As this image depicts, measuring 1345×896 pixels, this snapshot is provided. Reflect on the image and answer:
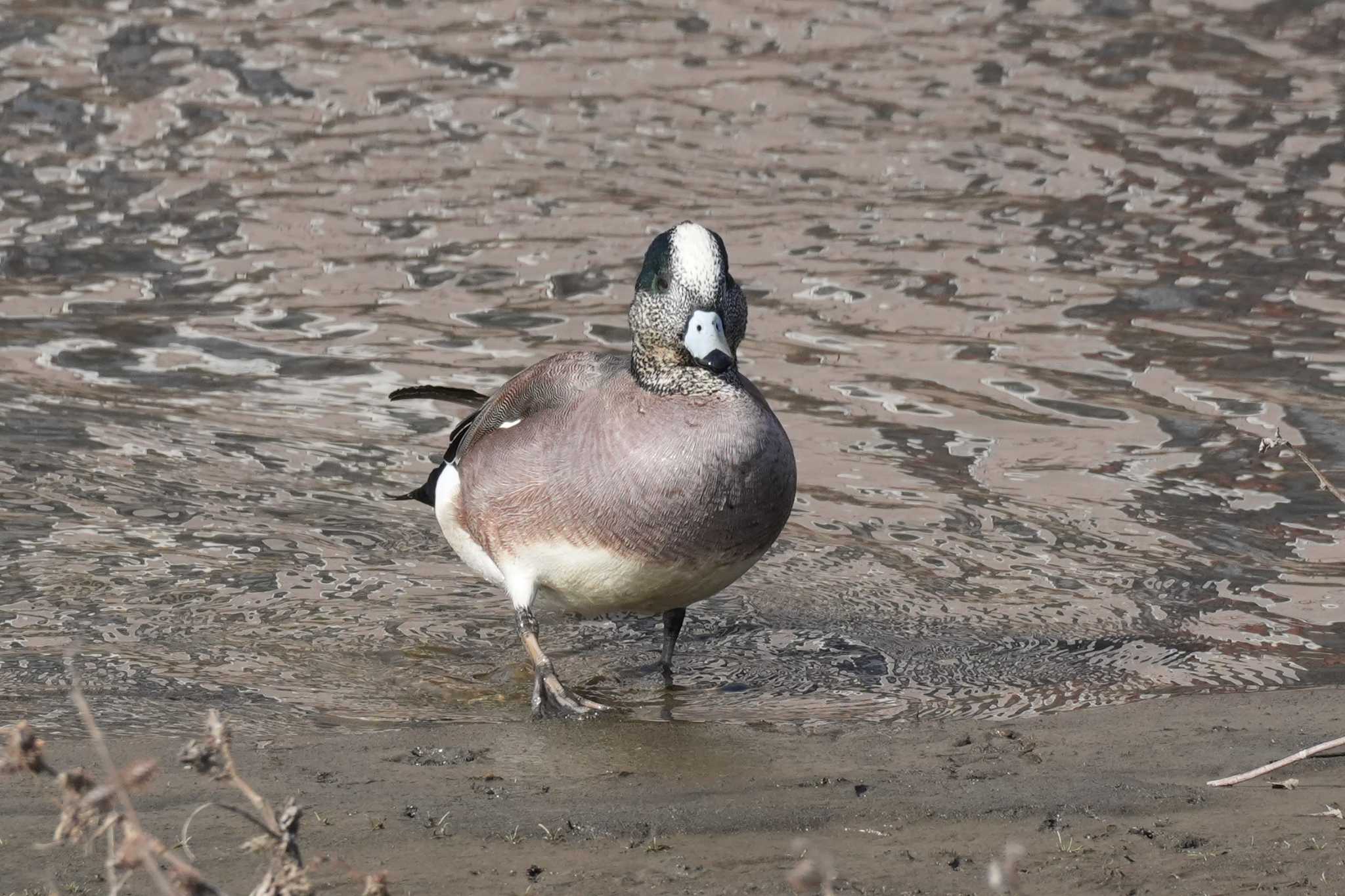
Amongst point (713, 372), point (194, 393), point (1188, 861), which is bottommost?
point (194, 393)

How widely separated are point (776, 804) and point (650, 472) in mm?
1077

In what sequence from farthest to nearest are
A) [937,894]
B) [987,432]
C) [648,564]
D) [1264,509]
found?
[987,432] < [1264,509] < [648,564] < [937,894]

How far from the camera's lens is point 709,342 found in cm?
525

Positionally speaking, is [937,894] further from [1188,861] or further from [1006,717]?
[1006,717]

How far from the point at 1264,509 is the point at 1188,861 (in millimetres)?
3571

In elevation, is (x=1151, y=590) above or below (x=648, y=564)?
below

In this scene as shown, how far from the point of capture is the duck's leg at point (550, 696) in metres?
5.59

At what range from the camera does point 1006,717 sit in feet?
18.1

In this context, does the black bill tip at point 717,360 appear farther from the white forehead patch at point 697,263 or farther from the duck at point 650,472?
the white forehead patch at point 697,263

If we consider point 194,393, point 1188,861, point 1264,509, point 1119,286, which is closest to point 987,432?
point 1264,509

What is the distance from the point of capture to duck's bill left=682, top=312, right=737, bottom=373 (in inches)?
206

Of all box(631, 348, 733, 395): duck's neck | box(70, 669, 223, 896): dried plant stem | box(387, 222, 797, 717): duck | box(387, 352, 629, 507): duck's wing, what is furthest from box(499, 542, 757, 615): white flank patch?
box(70, 669, 223, 896): dried plant stem

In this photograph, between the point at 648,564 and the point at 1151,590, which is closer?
the point at 648,564

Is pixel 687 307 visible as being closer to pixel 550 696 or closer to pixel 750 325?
pixel 550 696
